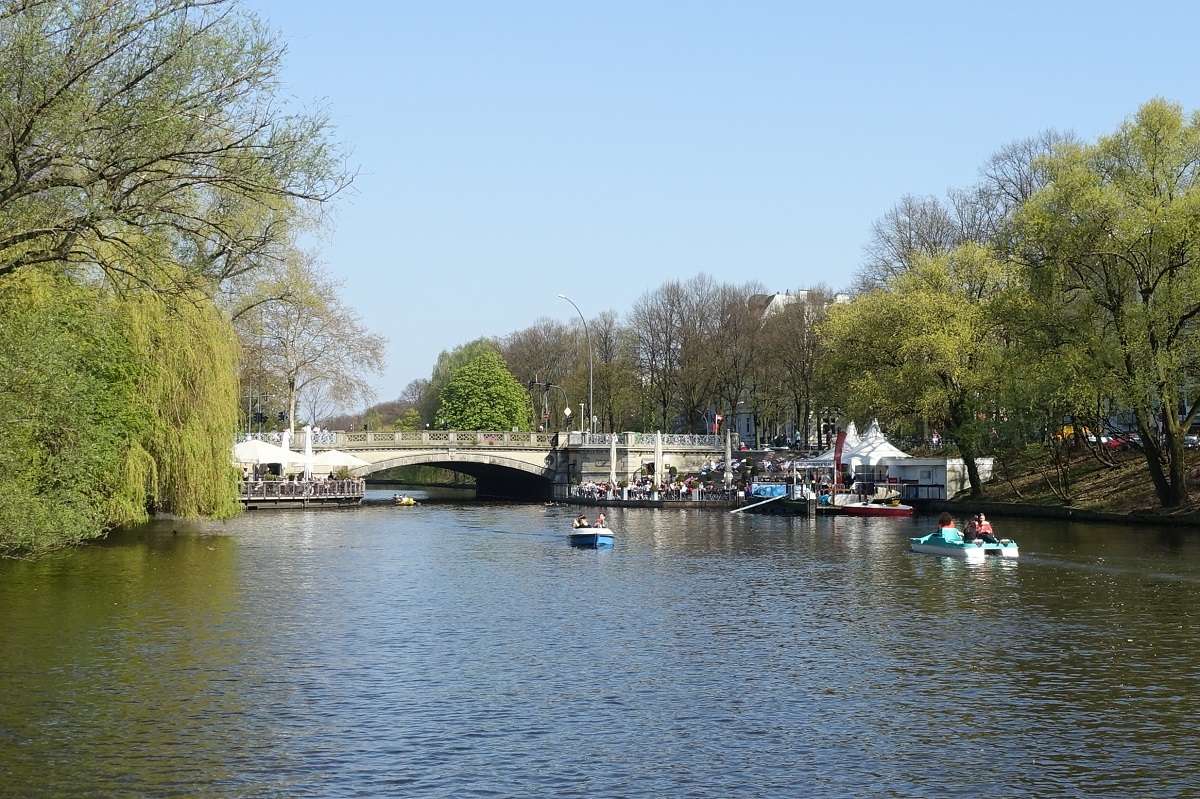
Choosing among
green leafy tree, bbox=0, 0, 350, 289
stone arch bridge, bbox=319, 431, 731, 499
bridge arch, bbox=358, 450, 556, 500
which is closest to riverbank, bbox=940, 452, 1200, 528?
stone arch bridge, bbox=319, 431, 731, 499

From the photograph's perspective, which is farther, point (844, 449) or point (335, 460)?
point (335, 460)

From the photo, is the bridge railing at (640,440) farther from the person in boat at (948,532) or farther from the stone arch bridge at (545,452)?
the person in boat at (948,532)

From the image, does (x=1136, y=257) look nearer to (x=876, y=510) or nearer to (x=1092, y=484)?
(x=1092, y=484)

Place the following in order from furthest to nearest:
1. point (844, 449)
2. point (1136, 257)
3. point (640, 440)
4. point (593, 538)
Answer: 1. point (640, 440)
2. point (844, 449)
3. point (1136, 257)
4. point (593, 538)

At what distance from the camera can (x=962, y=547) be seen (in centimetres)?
4262

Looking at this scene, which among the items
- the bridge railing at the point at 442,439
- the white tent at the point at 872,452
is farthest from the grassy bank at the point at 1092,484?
the bridge railing at the point at 442,439

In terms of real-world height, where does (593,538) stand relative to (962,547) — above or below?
above

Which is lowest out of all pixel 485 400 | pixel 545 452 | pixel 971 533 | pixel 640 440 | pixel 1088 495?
pixel 971 533

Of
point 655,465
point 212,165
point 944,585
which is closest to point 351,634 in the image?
point 212,165

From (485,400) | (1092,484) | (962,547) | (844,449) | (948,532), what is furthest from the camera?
(485,400)

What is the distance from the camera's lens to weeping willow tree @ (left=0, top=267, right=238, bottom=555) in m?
27.9

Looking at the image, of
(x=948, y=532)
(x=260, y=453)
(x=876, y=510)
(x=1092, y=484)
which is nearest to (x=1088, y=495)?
(x=1092, y=484)

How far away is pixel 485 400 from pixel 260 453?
51.8m

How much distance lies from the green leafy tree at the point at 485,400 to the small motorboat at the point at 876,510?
57.1 m
